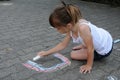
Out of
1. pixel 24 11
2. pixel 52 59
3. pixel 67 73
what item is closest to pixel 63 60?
pixel 52 59

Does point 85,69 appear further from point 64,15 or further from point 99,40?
point 64,15

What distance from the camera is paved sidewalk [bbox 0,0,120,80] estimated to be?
2.69 metres

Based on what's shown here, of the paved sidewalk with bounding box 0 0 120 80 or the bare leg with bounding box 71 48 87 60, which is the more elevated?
the bare leg with bounding box 71 48 87 60

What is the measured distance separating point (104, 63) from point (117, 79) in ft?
1.38

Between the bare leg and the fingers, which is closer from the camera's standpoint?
the fingers

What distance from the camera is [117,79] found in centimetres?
263

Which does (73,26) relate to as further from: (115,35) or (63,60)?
(115,35)

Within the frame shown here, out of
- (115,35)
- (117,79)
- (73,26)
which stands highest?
(73,26)

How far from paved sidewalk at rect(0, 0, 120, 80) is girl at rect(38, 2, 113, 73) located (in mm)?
112

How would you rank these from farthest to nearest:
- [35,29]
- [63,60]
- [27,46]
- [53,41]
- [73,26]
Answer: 1. [35,29]
2. [53,41]
3. [27,46]
4. [63,60]
5. [73,26]

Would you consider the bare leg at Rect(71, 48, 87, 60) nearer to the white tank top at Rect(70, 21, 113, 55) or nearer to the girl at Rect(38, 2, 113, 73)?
the girl at Rect(38, 2, 113, 73)

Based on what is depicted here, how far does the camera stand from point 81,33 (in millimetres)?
2637

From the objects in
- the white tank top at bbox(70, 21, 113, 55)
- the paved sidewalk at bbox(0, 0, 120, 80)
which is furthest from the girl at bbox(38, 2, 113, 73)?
the paved sidewalk at bbox(0, 0, 120, 80)

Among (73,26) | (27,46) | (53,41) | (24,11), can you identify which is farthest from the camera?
(24,11)
